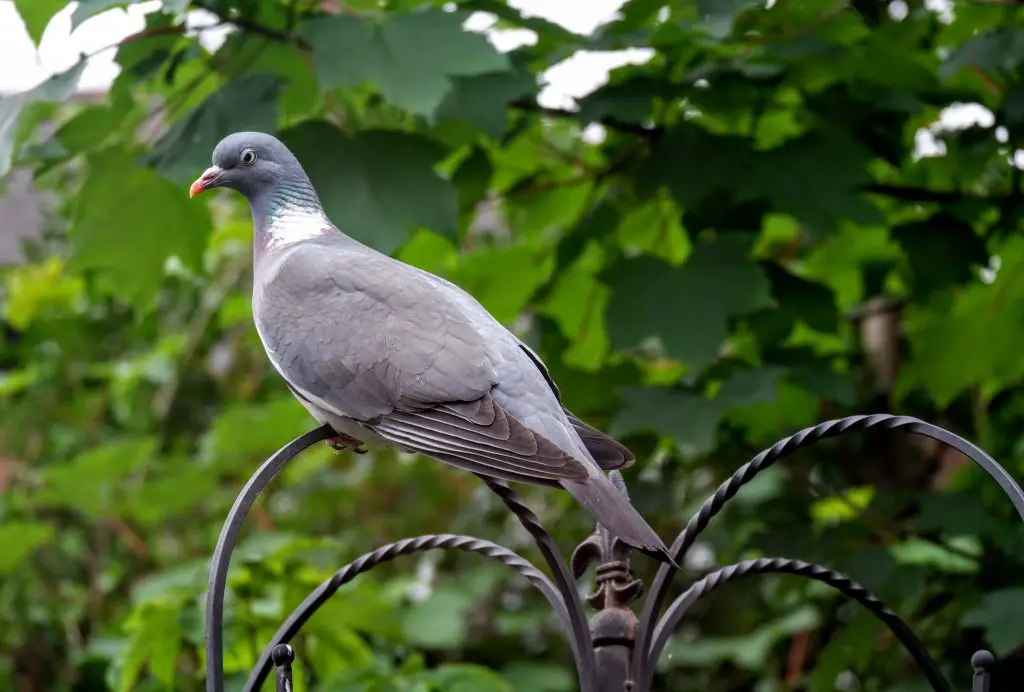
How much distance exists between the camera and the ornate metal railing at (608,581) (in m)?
1.29

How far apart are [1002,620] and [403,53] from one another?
4.09ft

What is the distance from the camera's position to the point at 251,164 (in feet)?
5.03

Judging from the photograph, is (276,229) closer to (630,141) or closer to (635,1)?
(635,1)

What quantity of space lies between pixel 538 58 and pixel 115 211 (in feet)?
2.49

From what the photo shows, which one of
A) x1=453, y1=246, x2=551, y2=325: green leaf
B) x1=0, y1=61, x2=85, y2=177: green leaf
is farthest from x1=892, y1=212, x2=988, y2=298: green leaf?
x1=0, y1=61, x2=85, y2=177: green leaf

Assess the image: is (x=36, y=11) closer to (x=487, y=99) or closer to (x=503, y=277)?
(x=487, y=99)

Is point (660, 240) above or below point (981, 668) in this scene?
below

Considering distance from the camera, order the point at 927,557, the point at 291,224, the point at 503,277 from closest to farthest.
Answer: the point at 291,224 < the point at 503,277 < the point at 927,557

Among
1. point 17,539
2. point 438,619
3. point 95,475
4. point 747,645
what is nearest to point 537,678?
point 438,619

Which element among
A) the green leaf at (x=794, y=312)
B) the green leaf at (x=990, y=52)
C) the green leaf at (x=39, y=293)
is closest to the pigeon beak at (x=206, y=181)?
the green leaf at (x=794, y=312)

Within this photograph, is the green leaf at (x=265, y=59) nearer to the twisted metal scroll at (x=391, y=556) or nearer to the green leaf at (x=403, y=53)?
the green leaf at (x=403, y=53)

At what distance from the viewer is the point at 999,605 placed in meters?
2.01

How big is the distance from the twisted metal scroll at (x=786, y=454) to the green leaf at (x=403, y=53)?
77cm

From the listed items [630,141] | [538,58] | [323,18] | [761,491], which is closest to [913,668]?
[761,491]
